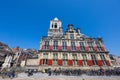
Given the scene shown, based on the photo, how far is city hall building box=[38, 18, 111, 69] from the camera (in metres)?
23.9

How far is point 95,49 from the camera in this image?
26.7 metres

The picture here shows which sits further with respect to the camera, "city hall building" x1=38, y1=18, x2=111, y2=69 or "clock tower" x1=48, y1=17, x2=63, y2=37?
"clock tower" x1=48, y1=17, x2=63, y2=37

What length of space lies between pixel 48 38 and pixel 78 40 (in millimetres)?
10773

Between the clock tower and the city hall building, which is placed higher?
the clock tower

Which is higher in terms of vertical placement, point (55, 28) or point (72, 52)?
point (55, 28)

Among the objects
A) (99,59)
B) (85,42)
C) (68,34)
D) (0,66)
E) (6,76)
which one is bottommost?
(6,76)

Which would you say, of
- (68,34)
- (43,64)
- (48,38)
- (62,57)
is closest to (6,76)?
(43,64)

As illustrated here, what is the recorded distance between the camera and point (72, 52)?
25.9m

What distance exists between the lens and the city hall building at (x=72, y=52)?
23891 mm

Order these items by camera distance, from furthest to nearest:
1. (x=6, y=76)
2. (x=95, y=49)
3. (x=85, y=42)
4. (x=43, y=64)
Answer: (x=85, y=42) → (x=95, y=49) → (x=43, y=64) → (x=6, y=76)

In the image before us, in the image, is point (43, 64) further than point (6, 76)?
Yes

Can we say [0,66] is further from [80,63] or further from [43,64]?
[80,63]

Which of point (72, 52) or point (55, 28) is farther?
point (55, 28)

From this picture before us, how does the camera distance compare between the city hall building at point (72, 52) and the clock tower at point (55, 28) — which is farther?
the clock tower at point (55, 28)
